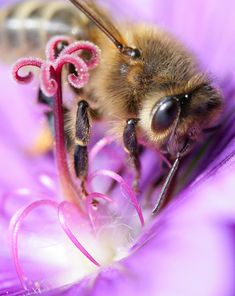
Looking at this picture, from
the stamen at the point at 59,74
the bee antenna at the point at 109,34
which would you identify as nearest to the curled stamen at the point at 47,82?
the stamen at the point at 59,74

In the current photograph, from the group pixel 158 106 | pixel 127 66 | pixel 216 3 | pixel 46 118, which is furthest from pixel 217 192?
pixel 216 3

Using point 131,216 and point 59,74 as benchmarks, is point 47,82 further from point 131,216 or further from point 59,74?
point 131,216

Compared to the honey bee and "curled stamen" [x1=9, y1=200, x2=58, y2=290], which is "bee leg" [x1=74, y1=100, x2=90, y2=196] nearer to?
the honey bee

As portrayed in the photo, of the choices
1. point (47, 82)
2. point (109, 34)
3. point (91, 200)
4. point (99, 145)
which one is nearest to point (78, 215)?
point (91, 200)

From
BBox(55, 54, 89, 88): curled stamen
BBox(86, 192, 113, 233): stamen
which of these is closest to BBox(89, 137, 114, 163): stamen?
BBox(86, 192, 113, 233): stamen

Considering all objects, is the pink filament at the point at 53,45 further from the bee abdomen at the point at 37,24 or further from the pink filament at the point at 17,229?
the pink filament at the point at 17,229

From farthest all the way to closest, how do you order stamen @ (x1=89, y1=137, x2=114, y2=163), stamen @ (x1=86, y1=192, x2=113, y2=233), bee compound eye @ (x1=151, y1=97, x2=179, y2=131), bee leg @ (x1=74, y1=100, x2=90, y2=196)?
stamen @ (x1=89, y1=137, x2=114, y2=163) < stamen @ (x1=86, y1=192, x2=113, y2=233) < bee leg @ (x1=74, y1=100, x2=90, y2=196) < bee compound eye @ (x1=151, y1=97, x2=179, y2=131)

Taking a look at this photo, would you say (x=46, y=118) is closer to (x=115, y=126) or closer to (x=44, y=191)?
(x=44, y=191)
